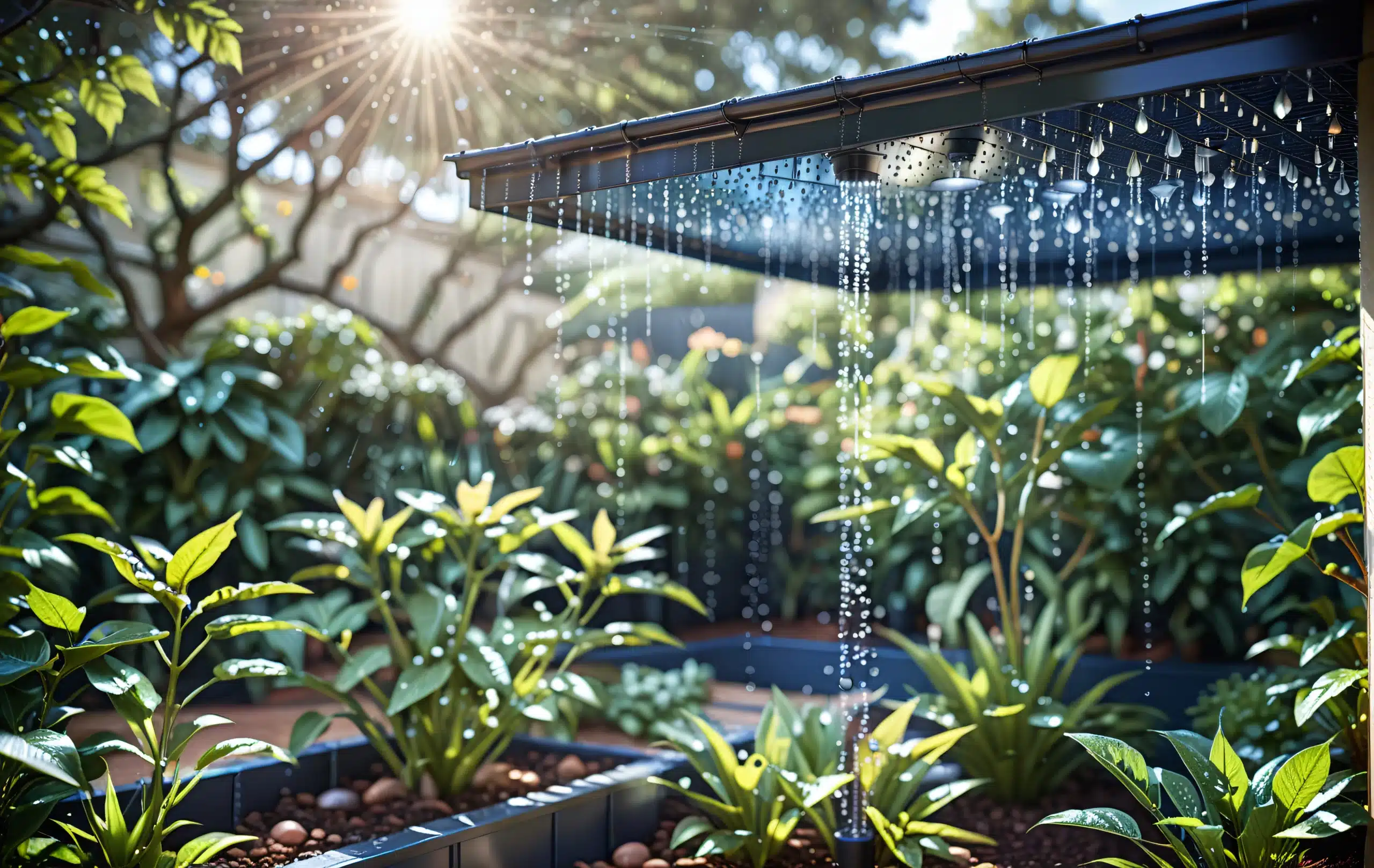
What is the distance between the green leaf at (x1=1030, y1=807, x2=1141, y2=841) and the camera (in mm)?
2414

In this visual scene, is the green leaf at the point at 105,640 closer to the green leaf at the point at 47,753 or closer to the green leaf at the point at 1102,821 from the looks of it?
the green leaf at the point at 47,753

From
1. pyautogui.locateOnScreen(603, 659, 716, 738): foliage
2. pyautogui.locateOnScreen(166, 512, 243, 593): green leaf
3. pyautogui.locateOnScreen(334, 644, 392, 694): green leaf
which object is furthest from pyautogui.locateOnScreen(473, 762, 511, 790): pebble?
pyautogui.locateOnScreen(166, 512, 243, 593): green leaf

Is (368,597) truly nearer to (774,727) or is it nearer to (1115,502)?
(774,727)

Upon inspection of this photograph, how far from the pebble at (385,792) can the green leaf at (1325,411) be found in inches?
112

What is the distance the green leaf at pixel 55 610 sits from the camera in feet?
8.09

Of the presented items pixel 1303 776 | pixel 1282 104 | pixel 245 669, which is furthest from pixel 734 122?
pixel 1303 776

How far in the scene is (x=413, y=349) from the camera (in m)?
7.43

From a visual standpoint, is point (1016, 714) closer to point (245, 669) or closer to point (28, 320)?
point (245, 669)

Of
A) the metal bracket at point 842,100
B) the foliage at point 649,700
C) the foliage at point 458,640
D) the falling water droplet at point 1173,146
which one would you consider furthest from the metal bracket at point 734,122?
the foliage at point 649,700

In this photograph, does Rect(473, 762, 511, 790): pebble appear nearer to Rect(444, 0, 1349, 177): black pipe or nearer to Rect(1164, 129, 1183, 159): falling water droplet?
Rect(444, 0, 1349, 177): black pipe

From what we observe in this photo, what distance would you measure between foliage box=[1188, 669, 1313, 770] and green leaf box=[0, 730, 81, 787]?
10.0 ft

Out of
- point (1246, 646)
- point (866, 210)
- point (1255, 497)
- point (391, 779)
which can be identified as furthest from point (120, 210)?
point (1246, 646)

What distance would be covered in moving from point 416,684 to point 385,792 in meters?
0.43

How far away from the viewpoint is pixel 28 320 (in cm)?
278
